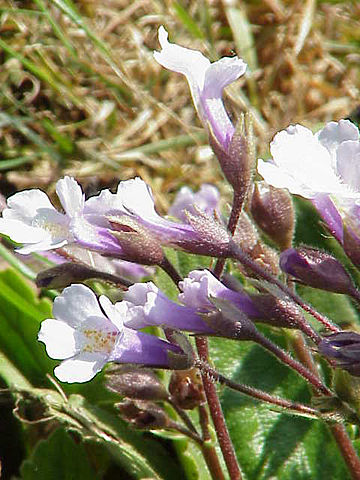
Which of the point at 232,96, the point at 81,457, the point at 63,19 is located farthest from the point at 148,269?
the point at 63,19

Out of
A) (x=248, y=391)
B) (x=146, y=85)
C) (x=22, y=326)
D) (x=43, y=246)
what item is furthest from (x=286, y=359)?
(x=146, y=85)

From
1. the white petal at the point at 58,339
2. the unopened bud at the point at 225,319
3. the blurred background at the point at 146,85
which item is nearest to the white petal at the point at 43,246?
the white petal at the point at 58,339

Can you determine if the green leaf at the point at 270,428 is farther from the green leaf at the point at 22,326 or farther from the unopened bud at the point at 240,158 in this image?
the unopened bud at the point at 240,158

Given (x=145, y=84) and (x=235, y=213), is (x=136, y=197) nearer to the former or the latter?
(x=235, y=213)

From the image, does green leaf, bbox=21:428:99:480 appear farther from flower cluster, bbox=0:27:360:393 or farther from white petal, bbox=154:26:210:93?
white petal, bbox=154:26:210:93

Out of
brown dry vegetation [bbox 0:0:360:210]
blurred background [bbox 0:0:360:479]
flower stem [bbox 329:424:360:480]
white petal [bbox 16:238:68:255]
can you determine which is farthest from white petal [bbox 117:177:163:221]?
brown dry vegetation [bbox 0:0:360:210]

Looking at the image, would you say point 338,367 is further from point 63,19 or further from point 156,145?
point 63,19
